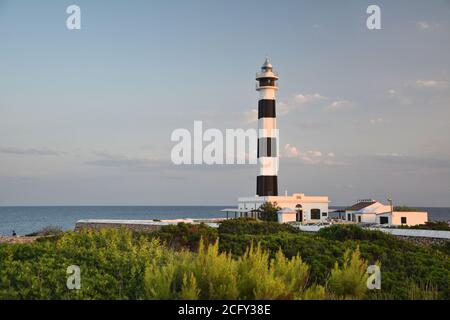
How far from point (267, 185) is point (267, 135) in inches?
171

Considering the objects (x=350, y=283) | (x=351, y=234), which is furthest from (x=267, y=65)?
(x=350, y=283)

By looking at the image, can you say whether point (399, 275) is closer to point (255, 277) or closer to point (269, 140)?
point (255, 277)

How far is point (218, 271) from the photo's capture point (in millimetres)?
8609

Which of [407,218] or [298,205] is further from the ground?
[298,205]

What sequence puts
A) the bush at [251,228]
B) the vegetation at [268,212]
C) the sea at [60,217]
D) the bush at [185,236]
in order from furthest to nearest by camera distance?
1. the sea at [60,217]
2. the vegetation at [268,212]
3. the bush at [251,228]
4. the bush at [185,236]

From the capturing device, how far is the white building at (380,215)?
4006cm

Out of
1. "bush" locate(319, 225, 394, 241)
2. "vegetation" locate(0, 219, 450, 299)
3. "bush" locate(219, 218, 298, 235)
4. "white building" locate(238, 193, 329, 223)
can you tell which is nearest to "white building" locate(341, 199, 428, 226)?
"white building" locate(238, 193, 329, 223)

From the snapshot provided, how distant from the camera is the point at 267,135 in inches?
1800

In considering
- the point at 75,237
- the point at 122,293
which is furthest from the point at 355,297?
the point at 75,237

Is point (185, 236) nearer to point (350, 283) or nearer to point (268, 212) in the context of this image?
point (350, 283)

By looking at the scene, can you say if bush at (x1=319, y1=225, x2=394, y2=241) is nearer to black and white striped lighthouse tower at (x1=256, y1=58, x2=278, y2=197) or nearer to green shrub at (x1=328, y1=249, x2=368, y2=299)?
green shrub at (x1=328, y1=249, x2=368, y2=299)

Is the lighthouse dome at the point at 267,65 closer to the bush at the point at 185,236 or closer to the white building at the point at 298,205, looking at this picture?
the white building at the point at 298,205

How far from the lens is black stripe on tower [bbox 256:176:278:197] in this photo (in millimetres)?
46750

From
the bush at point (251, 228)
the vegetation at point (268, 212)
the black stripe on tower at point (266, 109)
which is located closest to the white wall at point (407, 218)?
the vegetation at point (268, 212)
